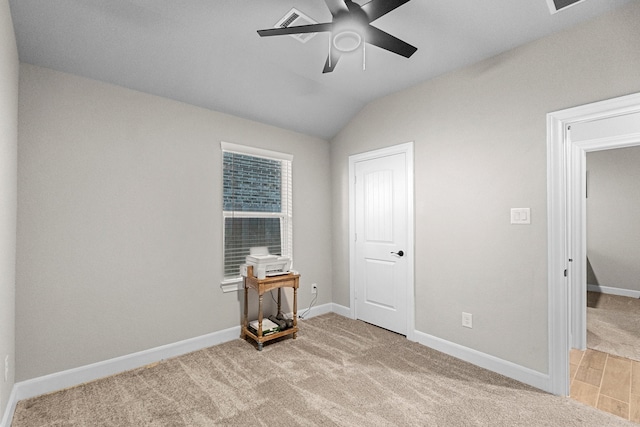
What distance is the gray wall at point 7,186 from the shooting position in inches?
65.3

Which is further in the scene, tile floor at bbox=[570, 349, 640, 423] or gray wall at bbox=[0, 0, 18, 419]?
tile floor at bbox=[570, 349, 640, 423]

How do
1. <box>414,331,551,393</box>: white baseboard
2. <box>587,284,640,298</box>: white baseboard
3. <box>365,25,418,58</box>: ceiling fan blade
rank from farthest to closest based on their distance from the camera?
<box>587,284,640,298</box>: white baseboard → <box>414,331,551,393</box>: white baseboard → <box>365,25,418,58</box>: ceiling fan blade

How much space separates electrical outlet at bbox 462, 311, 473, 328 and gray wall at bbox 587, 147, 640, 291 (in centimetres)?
293

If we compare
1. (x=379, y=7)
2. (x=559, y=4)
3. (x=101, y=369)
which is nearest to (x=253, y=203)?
(x=101, y=369)

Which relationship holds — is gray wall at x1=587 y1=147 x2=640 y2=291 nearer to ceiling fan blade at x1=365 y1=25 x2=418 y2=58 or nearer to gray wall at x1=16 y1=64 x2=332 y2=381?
ceiling fan blade at x1=365 y1=25 x2=418 y2=58

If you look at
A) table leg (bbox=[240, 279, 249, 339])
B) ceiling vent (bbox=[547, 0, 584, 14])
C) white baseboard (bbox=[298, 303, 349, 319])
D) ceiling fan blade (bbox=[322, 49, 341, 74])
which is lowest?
white baseboard (bbox=[298, 303, 349, 319])

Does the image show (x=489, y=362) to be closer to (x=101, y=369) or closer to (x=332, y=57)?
(x=332, y=57)

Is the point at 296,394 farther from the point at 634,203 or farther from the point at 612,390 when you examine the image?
the point at 634,203

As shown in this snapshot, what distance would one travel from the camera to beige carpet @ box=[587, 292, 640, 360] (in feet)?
9.53

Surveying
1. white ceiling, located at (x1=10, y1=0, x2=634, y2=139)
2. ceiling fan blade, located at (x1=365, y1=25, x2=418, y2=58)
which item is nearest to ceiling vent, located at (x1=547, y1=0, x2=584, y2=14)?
white ceiling, located at (x1=10, y1=0, x2=634, y2=139)

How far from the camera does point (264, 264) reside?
3076 mm

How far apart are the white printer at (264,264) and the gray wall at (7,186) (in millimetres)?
Answer: 1750

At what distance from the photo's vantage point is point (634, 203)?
4.00 m

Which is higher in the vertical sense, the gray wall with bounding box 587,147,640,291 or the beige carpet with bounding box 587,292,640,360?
the gray wall with bounding box 587,147,640,291
